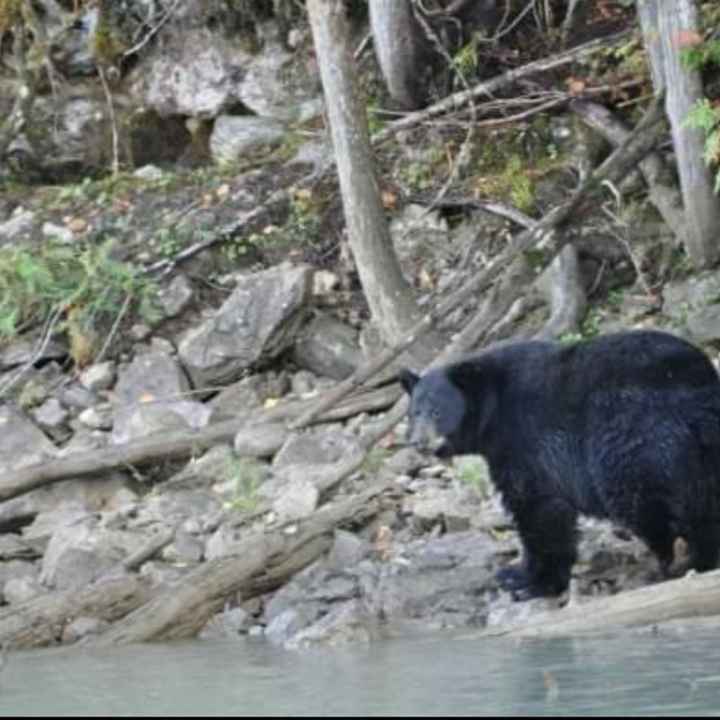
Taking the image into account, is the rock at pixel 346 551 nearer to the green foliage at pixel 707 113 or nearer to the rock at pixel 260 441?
the rock at pixel 260 441

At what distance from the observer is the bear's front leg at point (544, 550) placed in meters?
8.67

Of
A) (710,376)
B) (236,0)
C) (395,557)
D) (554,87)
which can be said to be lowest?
(395,557)

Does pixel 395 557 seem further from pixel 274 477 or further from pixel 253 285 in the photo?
pixel 253 285

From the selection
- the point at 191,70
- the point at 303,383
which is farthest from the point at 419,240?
the point at 191,70

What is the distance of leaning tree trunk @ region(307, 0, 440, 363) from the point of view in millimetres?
11750

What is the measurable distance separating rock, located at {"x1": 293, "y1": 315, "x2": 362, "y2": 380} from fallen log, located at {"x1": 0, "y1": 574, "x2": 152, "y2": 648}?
13.6ft

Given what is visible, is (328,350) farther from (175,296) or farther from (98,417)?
(98,417)

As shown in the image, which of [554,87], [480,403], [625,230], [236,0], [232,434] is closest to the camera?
[480,403]

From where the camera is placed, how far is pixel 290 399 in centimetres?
1245

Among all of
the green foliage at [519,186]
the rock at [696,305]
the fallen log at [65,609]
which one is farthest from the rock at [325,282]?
the fallen log at [65,609]

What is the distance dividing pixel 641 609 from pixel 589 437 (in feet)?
4.92

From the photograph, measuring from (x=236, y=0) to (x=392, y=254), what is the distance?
427 cm

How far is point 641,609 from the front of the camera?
715 cm

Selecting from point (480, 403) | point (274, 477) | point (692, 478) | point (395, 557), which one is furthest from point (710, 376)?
point (274, 477)
